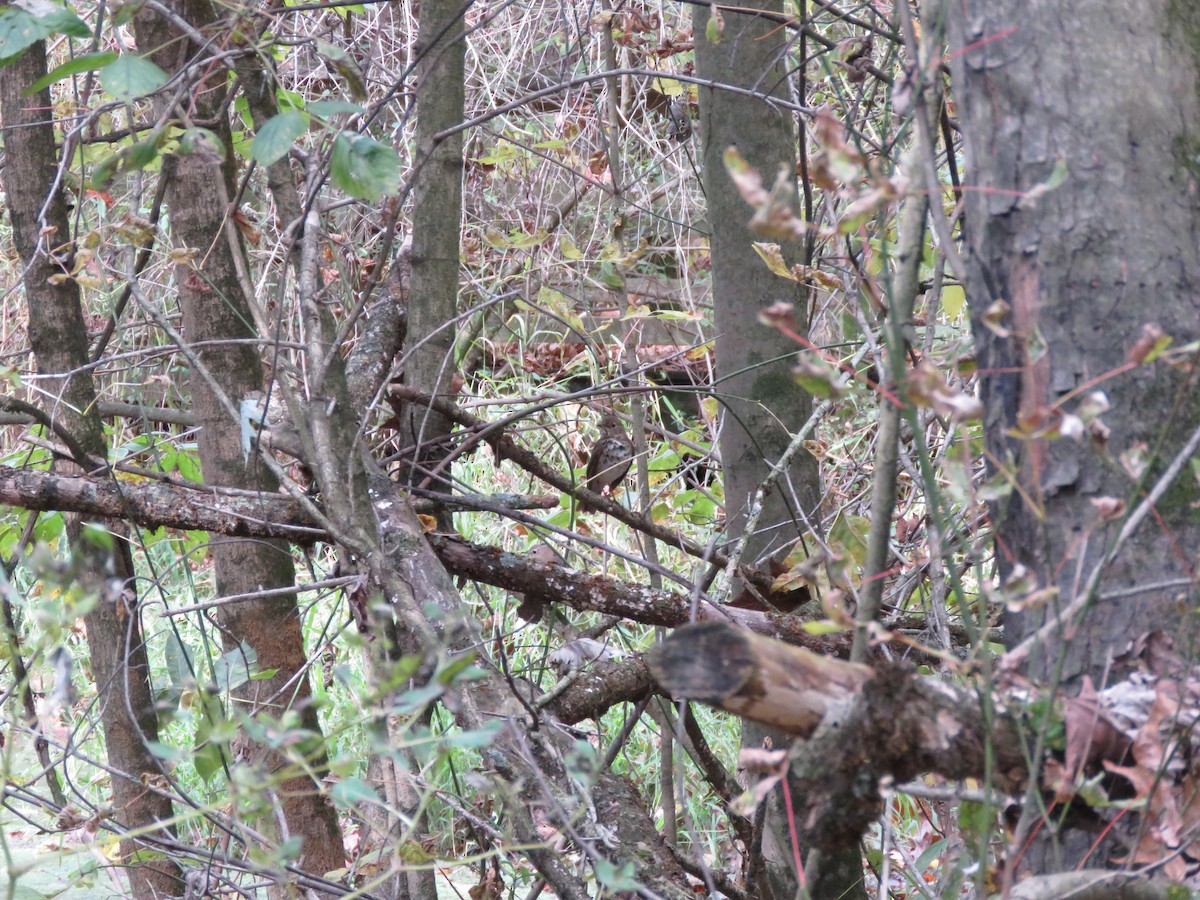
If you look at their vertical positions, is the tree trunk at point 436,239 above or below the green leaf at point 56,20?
below

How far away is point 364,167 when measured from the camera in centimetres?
120

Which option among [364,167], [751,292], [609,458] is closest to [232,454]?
[609,458]

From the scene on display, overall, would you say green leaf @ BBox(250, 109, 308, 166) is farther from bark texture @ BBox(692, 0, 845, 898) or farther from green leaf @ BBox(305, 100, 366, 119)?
bark texture @ BBox(692, 0, 845, 898)

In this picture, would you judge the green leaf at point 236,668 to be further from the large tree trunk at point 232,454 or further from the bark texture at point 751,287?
the bark texture at point 751,287

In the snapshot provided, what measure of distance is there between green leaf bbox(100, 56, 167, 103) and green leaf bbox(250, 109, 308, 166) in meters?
0.11

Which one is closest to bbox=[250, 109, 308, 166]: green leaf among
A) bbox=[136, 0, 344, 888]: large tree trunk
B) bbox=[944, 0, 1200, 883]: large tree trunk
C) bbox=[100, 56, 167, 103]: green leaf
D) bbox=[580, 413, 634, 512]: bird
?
bbox=[100, 56, 167, 103]: green leaf

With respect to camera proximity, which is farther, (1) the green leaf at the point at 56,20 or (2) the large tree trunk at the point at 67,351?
(2) the large tree trunk at the point at 67,351

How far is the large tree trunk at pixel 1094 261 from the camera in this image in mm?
929

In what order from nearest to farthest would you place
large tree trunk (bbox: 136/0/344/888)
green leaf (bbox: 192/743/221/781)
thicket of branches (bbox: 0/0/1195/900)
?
thicket of branches (bbox: 0/0/1195/900) → green leaf (bbox: 192/743/221/781) → large tree trunk (bbox: 136/0/344/888)

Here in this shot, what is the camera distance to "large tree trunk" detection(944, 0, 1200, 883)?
929 millimetres

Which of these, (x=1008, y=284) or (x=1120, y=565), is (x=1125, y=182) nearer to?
(x=1008, y=284)

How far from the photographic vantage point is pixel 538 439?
14.4 ft

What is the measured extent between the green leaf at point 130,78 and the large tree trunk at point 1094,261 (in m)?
0.83

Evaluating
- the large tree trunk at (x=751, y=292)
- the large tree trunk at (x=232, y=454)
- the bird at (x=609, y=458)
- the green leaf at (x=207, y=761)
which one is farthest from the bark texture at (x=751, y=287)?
the green leaf at (x=207, y=761)
